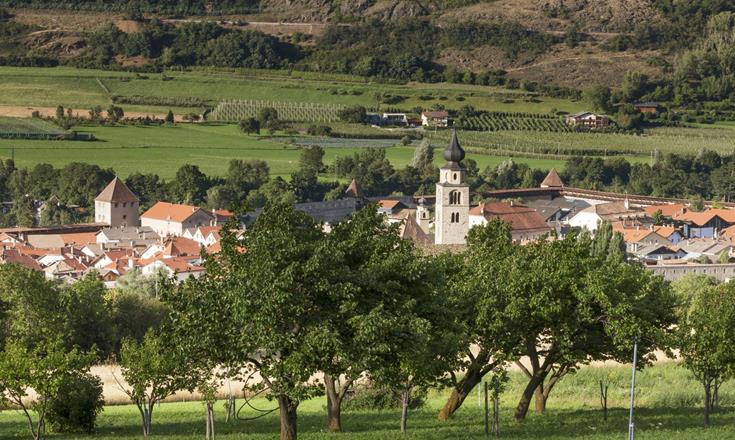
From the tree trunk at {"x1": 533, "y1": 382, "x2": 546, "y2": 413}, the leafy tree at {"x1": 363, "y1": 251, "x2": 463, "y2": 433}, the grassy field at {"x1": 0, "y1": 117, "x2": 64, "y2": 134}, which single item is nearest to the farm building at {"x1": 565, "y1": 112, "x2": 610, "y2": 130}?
the grassy field at {"x1": 0, "y1": 117, "x2": 64, "y2": 134}

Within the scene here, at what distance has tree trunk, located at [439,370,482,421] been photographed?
33781 mm

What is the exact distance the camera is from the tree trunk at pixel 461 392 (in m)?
33.8

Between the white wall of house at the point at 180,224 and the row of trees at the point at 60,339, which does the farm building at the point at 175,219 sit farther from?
the row of trees at the point at 60,339

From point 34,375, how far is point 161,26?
535 feet

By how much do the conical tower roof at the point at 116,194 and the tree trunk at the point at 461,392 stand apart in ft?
226

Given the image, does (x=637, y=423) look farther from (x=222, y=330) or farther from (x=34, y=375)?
(x=34, y=375)

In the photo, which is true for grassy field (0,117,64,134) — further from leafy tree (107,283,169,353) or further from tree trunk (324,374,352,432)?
tree trunk (324,374,352,432)

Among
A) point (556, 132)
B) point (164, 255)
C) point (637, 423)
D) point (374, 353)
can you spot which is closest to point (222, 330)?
point (374, 353)

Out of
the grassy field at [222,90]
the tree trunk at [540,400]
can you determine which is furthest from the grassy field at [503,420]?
the grassy field at [222,90]

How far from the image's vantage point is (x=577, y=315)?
32.9m

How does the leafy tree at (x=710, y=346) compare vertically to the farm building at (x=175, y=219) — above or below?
above

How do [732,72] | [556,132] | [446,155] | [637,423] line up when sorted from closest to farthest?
[637,423] → [446,155] → [556,132] → [732,72]

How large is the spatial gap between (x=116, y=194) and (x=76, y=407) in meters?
70.5

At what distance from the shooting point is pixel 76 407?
105 feet
